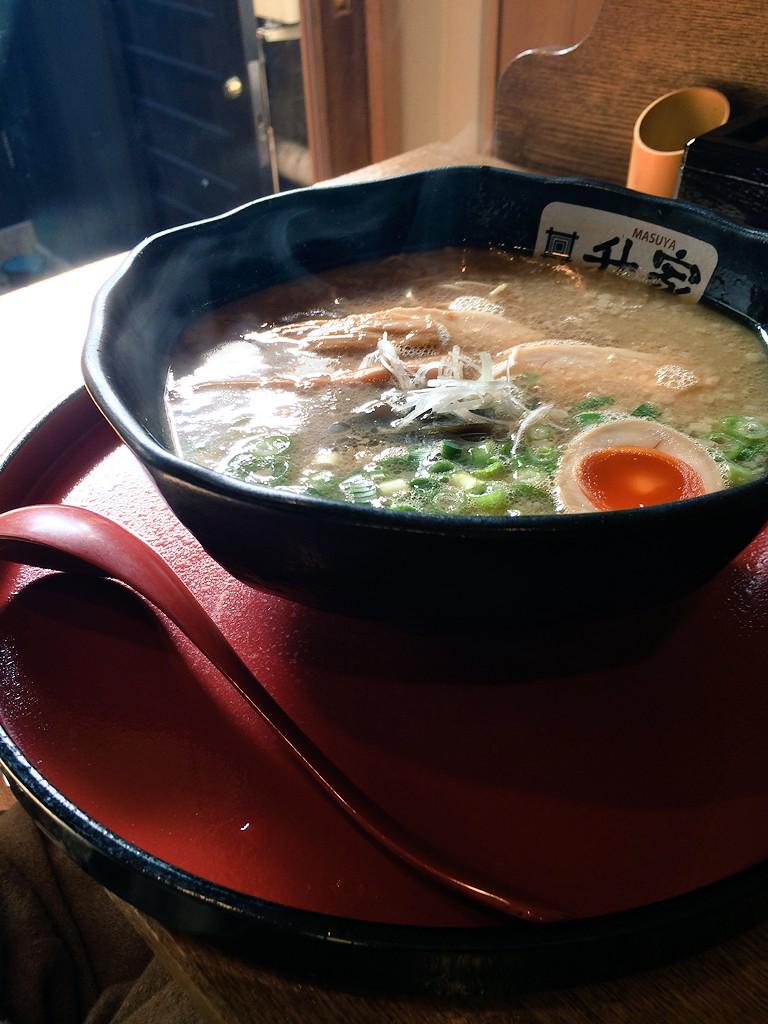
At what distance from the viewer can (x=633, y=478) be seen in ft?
2.94

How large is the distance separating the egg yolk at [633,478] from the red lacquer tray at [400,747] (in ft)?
0.37

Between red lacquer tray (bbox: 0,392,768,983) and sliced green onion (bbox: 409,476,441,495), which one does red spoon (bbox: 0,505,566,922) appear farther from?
sliced green onion (bbox: 409,476,441,495)

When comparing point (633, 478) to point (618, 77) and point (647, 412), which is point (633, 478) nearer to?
point (647, 412)

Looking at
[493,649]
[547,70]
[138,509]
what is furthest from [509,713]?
[547,70]

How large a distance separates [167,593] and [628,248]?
0.87 meters

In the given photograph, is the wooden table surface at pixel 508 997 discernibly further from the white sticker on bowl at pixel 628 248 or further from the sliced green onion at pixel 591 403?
the white sticker on bowl at pixel 628 248

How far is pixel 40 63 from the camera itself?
3.70 m

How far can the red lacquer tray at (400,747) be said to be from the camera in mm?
632

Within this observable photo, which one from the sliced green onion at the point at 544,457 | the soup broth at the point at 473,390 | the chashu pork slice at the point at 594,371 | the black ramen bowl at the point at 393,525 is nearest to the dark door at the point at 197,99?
the soup broth at the point at 473,390

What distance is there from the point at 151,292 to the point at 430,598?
610 millimetres

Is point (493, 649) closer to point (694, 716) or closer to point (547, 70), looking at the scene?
point (694, 716)

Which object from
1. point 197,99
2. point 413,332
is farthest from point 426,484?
point 197,99

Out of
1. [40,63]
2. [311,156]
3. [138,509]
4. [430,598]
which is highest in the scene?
[430,598]

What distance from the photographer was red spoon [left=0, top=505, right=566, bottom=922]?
657mm
